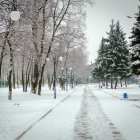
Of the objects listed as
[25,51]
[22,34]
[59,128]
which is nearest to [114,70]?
[25,51]

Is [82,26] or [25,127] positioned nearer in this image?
[25,127]

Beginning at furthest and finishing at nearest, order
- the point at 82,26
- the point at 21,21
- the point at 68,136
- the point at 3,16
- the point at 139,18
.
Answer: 1. the point at 139,18
2. the point at 82,26
3. the point at 21,21
4. the point at 3,16
5. the point at 68,136

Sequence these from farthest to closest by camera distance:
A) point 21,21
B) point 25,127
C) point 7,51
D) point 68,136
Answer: point 7,51 < point 21,21 < point 25,127 < point 68,136

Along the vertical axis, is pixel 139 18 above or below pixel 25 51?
above

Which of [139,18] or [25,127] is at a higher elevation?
[139,18]

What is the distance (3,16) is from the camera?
2292 cm

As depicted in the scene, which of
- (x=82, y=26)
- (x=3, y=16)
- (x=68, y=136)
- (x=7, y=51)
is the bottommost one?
(x=68, y=136)

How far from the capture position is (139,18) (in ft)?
157

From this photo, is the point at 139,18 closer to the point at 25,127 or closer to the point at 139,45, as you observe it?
the point at 139,45

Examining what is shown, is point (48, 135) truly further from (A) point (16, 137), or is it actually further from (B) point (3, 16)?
(B) point (3, 16)

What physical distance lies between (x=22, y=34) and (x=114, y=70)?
59425mm

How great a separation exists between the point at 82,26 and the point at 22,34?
19782 mm

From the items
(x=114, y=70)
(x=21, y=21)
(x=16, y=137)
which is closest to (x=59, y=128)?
(x=16, y=137)

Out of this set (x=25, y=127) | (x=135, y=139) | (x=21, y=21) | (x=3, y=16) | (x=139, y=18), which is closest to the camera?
(x=135, y=139)
